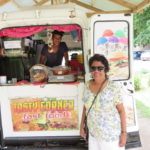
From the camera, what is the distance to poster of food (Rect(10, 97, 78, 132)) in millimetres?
4090

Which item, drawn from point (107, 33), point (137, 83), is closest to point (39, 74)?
point (107, 33)

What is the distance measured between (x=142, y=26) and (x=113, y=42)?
1119 cm

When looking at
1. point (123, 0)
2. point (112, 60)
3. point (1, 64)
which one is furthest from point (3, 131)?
point (123, 0)

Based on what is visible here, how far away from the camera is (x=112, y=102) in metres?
2.62

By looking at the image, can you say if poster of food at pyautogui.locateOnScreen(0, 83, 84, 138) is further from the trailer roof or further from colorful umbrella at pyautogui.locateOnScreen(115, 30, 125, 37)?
the trailer roof

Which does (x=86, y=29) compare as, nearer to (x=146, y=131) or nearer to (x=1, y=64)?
(x=1, y=64)

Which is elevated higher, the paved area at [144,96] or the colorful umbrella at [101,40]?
the colorful umbrella at [101,40]

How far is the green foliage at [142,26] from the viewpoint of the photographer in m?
13.5

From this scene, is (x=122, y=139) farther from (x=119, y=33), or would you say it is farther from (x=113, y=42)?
(x=119, y=33)

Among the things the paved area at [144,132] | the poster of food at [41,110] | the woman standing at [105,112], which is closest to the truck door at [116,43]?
the poster of food at [41,110]

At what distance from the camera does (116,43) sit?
371 cm

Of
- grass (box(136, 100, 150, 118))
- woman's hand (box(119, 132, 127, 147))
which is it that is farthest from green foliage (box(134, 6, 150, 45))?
woman's hand (box(119, 132, 127, 147))

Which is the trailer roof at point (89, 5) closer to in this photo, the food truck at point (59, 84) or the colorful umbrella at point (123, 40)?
the food truck at point (59, 84)

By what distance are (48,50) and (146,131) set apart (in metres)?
2.65
